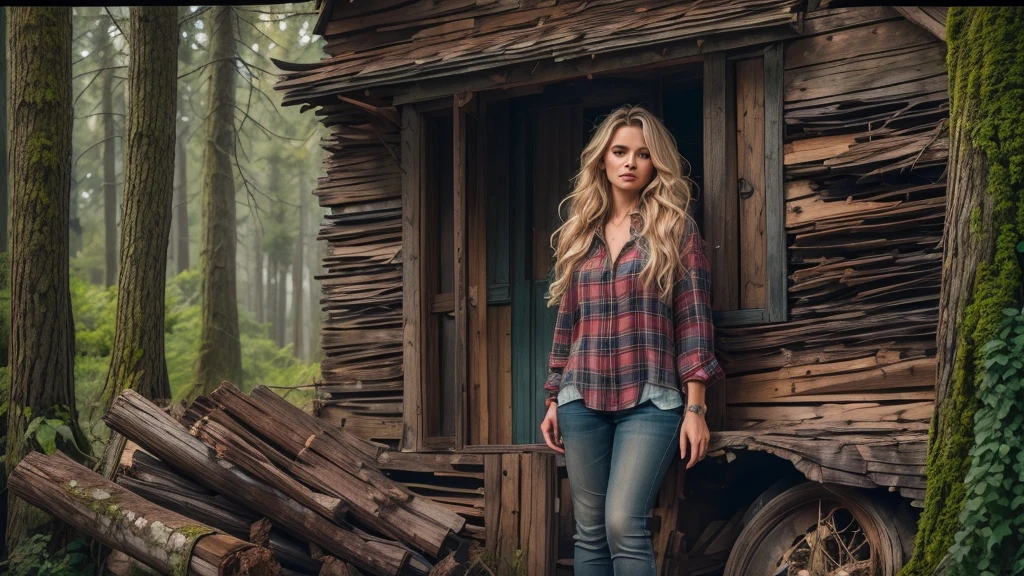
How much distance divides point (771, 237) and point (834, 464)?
1478mm

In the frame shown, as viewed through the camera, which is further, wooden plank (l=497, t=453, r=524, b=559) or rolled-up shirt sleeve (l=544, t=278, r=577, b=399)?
wooden plank (l=497, t=453, r=524, b=559)

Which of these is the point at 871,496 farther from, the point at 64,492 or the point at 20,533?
the point at 20,533

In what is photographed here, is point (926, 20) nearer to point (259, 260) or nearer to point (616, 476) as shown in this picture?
point (616, 476)

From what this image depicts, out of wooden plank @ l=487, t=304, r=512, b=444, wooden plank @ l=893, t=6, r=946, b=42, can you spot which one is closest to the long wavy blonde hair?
wooden plank @ l=893, t=6, r=946, b=42

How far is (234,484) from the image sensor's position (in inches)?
276

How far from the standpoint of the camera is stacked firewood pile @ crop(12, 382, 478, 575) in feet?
23.0

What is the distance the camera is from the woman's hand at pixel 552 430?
628cm

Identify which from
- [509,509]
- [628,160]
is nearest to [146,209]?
[509,509]

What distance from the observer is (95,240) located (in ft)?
107

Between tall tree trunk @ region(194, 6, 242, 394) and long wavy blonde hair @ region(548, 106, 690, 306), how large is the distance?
9931 millimetres

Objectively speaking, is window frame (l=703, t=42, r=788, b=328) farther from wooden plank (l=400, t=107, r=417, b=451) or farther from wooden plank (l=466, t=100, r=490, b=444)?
wooden plank (l=400, t=107, r=417, b=451)

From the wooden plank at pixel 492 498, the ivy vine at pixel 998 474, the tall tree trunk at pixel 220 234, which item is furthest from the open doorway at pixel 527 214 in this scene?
the tall tree trunk at pixel 220 234

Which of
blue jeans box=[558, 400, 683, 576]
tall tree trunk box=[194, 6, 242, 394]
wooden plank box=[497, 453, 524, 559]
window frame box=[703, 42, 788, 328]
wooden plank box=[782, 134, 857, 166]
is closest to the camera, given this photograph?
blue jeans box=[558, 400, 683, 576]

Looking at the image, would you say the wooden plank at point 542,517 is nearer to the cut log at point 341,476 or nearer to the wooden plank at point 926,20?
the cut log at point 341,476
